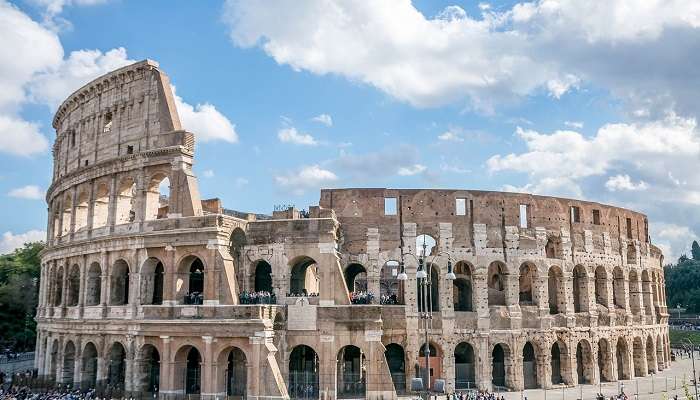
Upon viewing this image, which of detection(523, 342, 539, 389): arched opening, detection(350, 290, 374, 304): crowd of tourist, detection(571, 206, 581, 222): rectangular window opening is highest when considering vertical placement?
detection(571, 206, 581, 222): rectangular window opening

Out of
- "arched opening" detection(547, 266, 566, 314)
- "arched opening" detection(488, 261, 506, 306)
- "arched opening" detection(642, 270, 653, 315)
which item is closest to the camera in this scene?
"arched opening" detection(488, 261, 506, 306)

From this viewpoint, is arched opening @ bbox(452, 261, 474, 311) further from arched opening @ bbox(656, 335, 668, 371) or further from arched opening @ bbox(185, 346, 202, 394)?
arched opening @ bbox(656, 335, 668, 371)

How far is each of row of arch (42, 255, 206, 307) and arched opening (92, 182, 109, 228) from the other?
251 centimetres

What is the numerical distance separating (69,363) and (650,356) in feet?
127

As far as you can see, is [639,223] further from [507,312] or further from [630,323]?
[507,312]

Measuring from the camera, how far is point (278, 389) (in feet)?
88.9

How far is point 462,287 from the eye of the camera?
36281 millimetres

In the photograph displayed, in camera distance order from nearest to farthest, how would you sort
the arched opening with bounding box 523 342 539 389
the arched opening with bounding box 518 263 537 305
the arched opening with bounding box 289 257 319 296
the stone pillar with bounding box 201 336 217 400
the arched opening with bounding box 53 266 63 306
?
the stone pillar with bounding box 201 336 217 400
the arched opening with bounding box 289 257 319 296
the arched opening with bounding box 523 342 539 389
the arched opening with bounding box 53 266 63 306
the arched opening with bounding box 518 263 537 305

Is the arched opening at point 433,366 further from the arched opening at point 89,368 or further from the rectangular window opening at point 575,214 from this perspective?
the arched opening at point 89,368

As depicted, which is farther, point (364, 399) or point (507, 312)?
point (507, 312)

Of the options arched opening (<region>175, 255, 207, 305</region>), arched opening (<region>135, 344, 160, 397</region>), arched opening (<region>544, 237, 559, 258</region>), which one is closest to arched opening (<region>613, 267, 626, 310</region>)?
arched opening (<region>544, 237, 559, 258</region>)

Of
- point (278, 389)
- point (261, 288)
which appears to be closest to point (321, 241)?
point (261, 288)

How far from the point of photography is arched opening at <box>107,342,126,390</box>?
32688 mm

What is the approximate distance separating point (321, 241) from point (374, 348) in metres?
5.99
